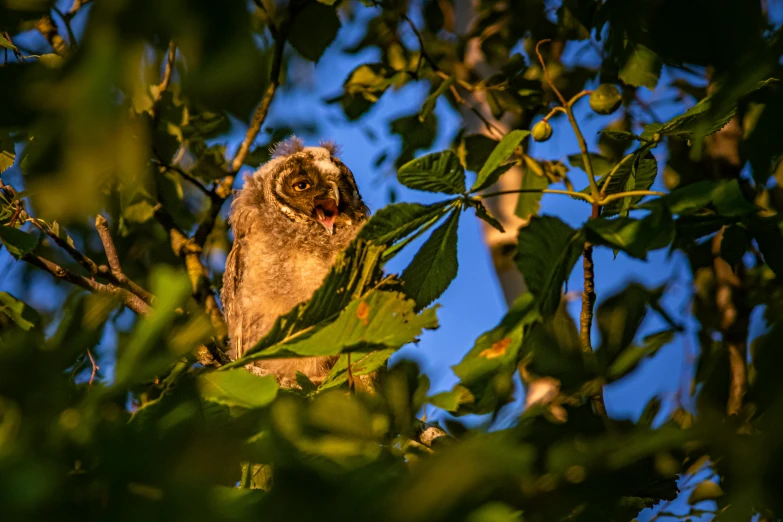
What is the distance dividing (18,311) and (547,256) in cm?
154

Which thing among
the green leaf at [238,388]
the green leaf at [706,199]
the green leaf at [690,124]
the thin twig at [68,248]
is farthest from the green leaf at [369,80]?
the green leaf at [238,388]

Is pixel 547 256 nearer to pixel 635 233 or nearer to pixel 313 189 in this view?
pixel 635 233

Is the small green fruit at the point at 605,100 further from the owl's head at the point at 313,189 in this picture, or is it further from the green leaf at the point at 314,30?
the owl's head at the point at 313,189

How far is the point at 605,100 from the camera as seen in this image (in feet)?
6.90

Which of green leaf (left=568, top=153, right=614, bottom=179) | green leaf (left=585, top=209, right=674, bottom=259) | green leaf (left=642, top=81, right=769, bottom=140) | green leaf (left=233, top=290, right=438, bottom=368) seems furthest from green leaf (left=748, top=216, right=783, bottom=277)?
green leaf (left=568, top=153, right=614, bottom=179)

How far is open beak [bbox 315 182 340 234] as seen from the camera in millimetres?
3566

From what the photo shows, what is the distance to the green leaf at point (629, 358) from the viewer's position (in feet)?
2.82

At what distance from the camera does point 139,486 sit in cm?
61

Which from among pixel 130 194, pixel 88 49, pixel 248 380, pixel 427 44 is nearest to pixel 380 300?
pixel 248 380

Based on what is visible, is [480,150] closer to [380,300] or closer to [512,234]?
[512,234]

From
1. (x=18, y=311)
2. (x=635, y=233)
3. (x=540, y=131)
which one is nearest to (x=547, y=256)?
(x=635, y=233)

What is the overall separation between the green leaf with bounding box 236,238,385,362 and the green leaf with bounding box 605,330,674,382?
388 mm

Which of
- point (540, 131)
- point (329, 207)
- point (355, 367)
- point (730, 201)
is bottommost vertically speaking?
point (730, 201)

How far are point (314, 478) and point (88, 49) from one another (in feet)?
1.28
